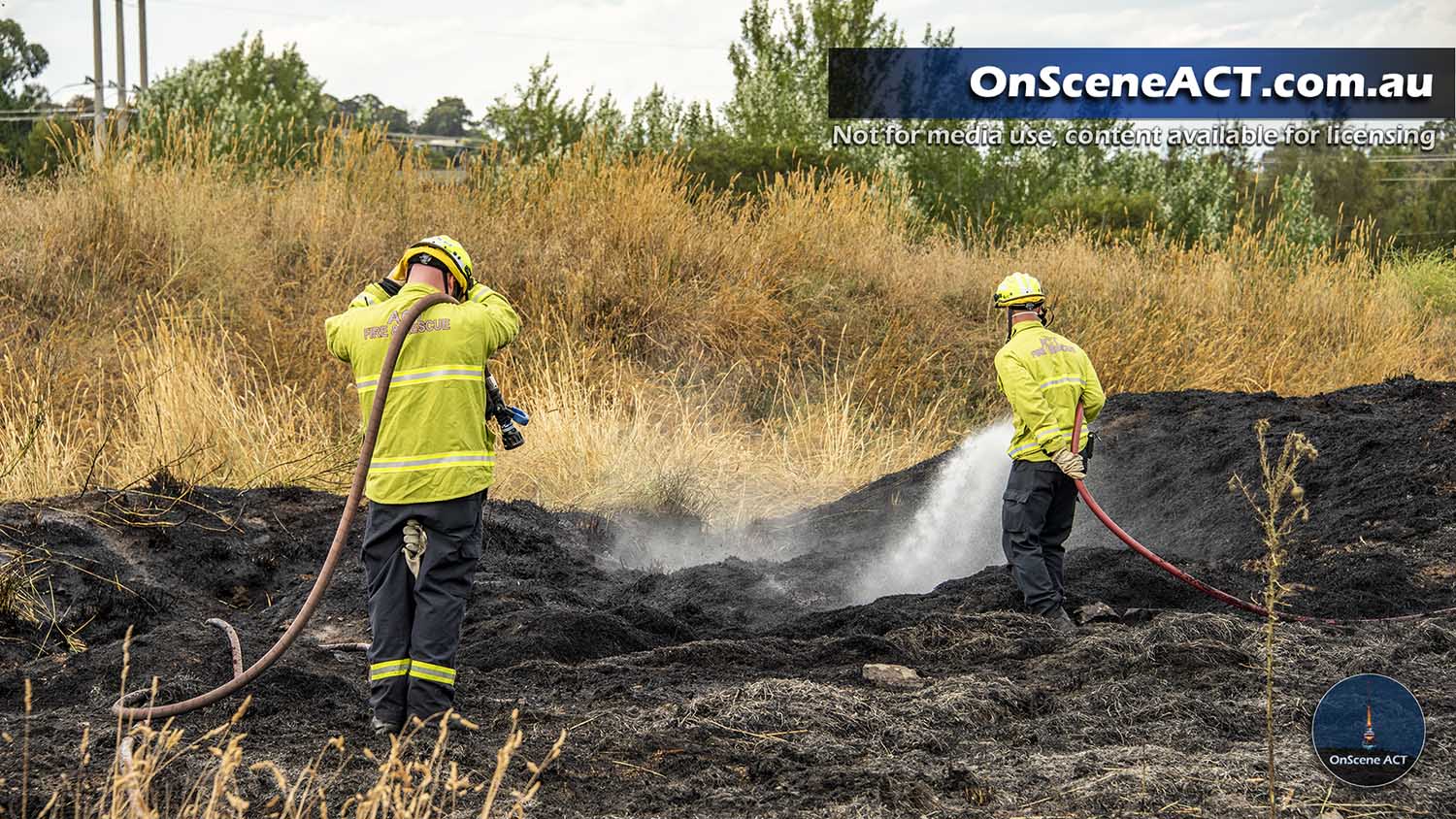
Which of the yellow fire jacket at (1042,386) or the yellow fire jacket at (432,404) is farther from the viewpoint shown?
the yellow fire jacket at (1042,386)

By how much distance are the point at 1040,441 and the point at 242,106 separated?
13183 millimetres

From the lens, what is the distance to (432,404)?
15.6 feet

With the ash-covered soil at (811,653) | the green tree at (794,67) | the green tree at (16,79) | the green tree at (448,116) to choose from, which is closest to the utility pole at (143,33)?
the green tree at (16,79)

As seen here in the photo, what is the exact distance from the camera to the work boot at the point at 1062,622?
6141 millimetres

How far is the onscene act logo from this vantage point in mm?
3178

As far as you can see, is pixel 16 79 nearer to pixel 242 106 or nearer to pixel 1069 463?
pixel 242 106

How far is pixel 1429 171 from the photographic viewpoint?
29.7 m

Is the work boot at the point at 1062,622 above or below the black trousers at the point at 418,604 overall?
below

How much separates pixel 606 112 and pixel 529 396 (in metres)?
7.78

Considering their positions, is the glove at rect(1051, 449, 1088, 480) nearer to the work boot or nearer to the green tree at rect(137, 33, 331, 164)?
the work boot

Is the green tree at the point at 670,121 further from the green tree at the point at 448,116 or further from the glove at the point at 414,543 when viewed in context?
the green tree at the point at 448,116

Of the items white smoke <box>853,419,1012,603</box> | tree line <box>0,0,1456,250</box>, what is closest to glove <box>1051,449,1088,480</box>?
white smoke <box>853,419,1012,603</box>

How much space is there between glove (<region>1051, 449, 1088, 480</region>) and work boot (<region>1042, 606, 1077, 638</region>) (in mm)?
677

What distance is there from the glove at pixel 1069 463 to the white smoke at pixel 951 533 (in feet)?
7.01
